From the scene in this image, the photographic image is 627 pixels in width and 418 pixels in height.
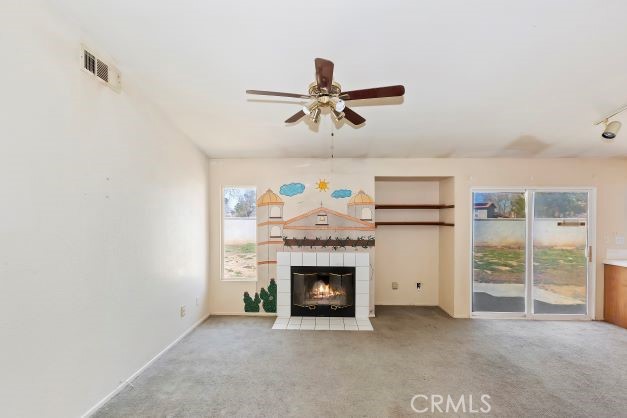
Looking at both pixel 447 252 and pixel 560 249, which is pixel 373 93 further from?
pixel 560 249

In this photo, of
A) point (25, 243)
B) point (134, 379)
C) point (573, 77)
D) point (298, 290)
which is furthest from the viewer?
point (298, 290)

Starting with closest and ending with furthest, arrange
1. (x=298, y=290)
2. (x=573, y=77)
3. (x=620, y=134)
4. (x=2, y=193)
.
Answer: (x=2, y=193) → (x=573, y=77) → (x=620, y=134) → (x=298, y=290)

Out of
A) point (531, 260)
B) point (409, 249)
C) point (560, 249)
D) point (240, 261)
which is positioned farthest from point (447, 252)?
point (240, 261)

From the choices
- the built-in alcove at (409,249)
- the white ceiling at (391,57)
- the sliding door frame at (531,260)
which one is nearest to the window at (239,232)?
the white ceiling at (391,57)

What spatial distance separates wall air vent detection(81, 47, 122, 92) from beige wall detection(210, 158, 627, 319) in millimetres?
2281

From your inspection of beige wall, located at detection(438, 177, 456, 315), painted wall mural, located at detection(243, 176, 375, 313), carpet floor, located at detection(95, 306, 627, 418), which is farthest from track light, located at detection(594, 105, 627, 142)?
painted wall mural, located at detection(243, 176, 375, 313)

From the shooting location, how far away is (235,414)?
2420 mm

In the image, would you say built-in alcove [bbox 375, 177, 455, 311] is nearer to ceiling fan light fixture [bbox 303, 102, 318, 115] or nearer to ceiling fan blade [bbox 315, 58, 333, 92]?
ceiling fan light fixture [bbox 303, 102, 318, 115]

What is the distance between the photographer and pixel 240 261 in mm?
4961

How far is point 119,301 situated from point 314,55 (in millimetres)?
2704

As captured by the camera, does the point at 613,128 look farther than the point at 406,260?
No

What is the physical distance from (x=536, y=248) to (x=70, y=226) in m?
5.80

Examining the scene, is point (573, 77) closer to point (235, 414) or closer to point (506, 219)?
point (506, 219)

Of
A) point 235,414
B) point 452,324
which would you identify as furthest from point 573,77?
point 235,414
